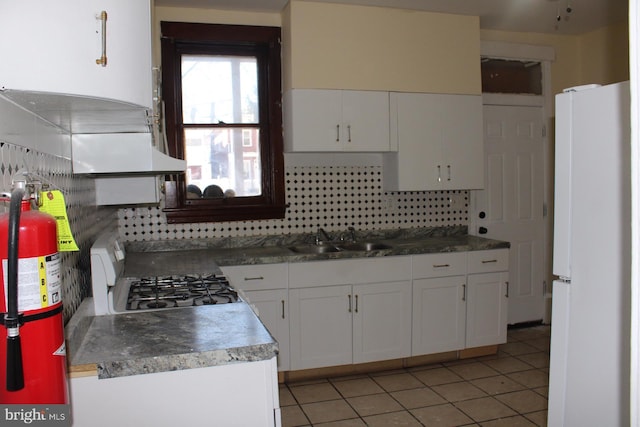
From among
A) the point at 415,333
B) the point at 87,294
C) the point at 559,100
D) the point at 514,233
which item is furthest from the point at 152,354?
the point at 514,233

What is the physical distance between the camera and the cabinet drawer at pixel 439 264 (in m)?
3.78

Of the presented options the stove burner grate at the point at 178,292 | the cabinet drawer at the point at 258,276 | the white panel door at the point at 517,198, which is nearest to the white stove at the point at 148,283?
the stove burner grate at the point at 178,292

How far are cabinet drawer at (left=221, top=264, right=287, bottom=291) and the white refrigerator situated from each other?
1974 millimetres

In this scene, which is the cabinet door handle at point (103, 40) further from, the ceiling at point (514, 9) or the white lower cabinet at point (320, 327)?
the ceiling at point (514, 9)

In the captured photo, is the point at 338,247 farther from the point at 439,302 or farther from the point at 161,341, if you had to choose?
the point at 161,341

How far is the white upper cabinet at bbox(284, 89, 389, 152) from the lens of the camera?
374cm

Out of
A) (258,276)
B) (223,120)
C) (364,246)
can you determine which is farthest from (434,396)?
(223,120)

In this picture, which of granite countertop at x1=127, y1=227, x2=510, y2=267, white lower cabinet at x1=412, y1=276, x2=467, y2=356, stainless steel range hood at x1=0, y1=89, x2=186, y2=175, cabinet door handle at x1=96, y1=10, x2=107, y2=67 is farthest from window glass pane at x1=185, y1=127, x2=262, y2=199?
cabinet door handle at x1=96, y1=10, x2=107, y2=67

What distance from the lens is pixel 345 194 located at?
4211 millimetres

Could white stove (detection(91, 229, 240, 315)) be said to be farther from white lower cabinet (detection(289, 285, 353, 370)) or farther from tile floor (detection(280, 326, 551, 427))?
tile floor (detection(280, 326, 551, 427))

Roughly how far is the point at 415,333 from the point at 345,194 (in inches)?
46.8

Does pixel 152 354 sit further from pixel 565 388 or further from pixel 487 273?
pixel 487 273

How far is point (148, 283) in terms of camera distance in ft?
8.59

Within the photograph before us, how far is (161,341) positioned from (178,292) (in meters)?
0.72
